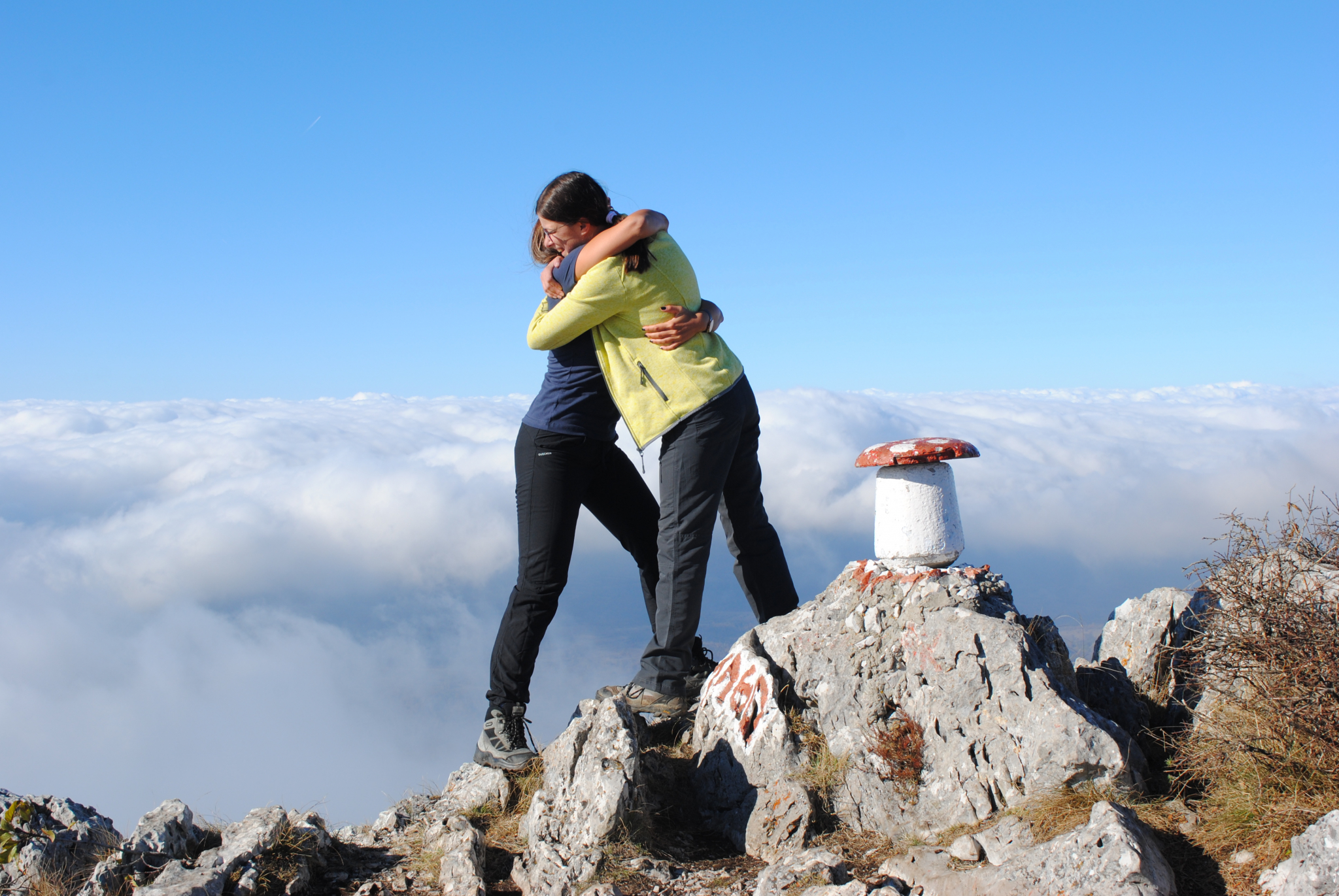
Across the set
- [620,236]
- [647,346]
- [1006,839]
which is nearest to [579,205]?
[620,236]

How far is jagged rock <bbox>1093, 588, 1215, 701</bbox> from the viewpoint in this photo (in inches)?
199

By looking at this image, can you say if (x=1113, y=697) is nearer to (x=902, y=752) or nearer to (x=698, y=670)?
(x=902, y=752)

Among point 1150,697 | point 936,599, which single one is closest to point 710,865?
point 936,599

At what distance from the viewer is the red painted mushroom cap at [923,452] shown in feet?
16.2

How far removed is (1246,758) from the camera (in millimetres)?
3676

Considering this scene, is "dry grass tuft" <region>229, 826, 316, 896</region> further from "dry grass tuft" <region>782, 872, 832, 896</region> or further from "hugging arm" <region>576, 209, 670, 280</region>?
"hugging arm" <region>576, 209, 670, 280</region>

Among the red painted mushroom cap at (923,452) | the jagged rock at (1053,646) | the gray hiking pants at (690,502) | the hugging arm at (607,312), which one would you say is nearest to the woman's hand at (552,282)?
the hugging arm at (607,312)

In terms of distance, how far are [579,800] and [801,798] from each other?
3.52 feet

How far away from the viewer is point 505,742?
16.3 feet

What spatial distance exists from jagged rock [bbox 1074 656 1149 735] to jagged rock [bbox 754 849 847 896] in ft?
6.08

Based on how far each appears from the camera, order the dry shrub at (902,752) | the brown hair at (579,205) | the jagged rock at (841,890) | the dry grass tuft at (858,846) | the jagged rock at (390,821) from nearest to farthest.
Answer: the jagged rock at (841,890)
the dry grass tuft at (858,846)
the dry shrub at (902,752)
the brown hair at (579,205)
the jagged rock at (390,821)

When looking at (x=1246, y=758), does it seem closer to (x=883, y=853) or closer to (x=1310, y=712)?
(x=1310, y=712)

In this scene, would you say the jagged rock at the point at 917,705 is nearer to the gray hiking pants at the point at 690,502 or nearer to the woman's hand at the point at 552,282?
the gray hiking pants at the point at 690,502

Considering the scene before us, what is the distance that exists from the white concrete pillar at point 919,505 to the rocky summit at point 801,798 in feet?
0.61
